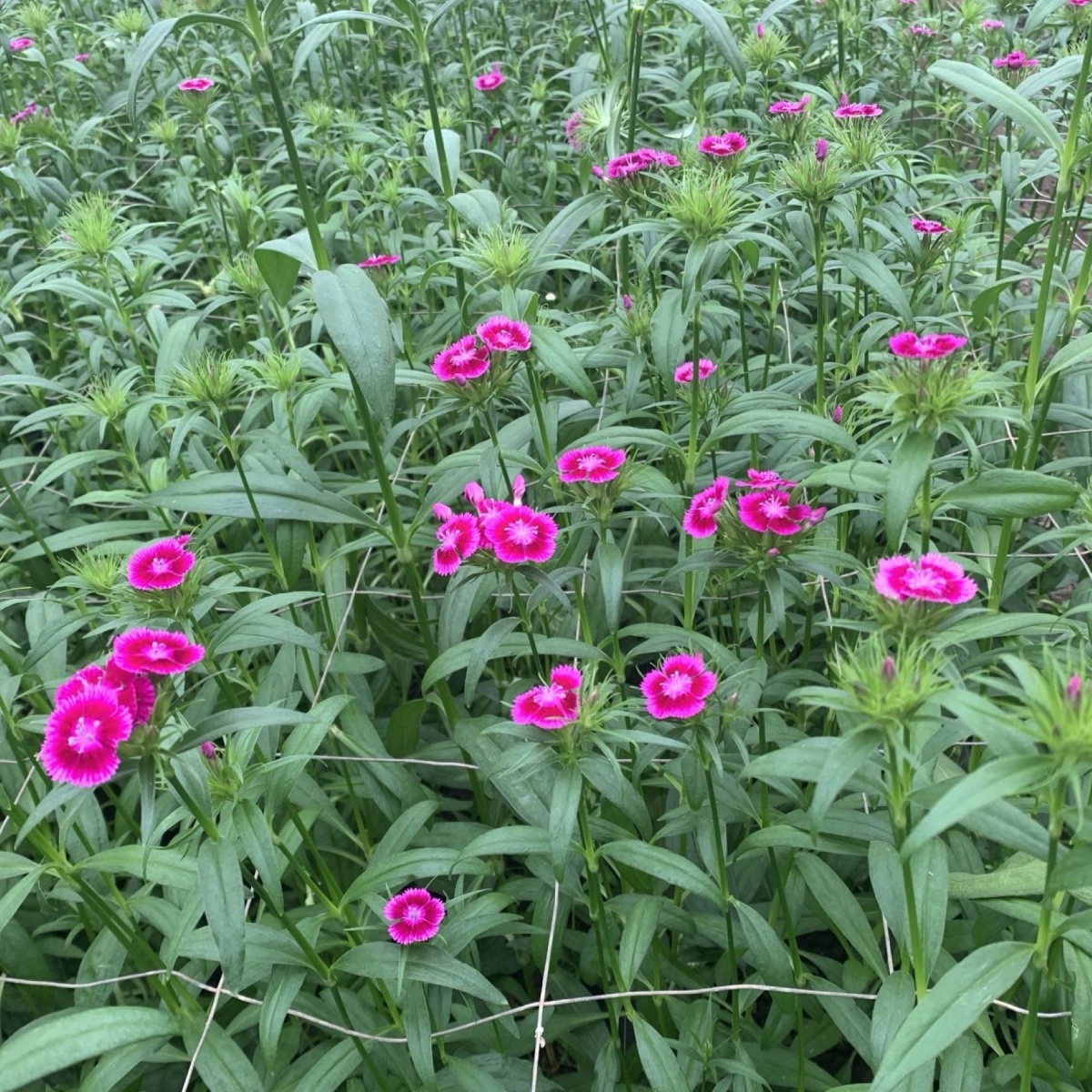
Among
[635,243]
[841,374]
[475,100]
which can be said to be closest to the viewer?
[841,374]

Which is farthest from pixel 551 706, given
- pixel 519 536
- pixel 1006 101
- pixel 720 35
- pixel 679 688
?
pixel 720 35

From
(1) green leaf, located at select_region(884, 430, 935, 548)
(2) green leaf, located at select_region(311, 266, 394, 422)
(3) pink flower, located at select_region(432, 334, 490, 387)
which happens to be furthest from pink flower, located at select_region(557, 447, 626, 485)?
(1) green leaf, located at select_region(884, 430, 935, 548)

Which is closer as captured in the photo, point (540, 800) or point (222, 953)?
point (222, 953)

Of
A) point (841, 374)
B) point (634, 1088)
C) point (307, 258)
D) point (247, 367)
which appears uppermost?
point (307, 258)

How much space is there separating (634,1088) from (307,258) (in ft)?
4.80

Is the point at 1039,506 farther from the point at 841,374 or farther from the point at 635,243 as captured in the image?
the point at 635,243

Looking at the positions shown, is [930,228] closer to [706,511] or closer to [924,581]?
[706,511]

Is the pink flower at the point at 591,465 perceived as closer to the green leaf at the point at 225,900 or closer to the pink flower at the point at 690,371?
the pink flower at the point at 690,371

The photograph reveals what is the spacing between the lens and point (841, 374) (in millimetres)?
2307

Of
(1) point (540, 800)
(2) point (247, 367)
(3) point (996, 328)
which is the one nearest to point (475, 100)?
(2) point (247, 367)

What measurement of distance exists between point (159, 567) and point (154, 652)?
0.85 feet

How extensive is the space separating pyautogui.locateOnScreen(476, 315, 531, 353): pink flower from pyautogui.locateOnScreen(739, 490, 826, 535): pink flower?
481 millimetres

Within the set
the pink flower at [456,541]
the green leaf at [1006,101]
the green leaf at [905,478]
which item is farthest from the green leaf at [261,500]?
the green leaf at [1006,101]

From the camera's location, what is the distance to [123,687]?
1.23 meters
